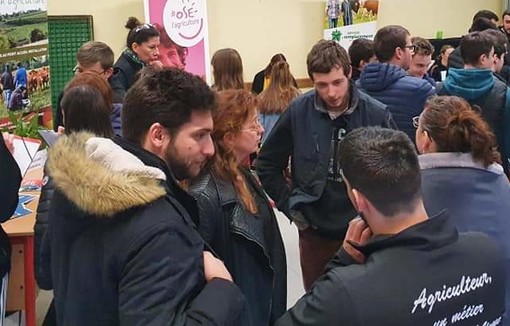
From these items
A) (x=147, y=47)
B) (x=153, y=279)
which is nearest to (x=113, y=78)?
(x=147, y=47)

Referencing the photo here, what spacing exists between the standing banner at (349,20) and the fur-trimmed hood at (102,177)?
647cm

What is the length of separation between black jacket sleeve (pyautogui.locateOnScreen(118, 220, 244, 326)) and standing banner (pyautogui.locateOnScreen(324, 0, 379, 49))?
21.6 feet

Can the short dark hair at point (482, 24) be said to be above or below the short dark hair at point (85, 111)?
above

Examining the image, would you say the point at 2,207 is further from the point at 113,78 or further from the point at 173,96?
the point at 113,78

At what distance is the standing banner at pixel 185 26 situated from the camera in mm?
6496

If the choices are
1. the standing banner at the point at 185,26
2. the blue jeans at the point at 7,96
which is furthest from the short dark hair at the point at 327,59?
the standing banner at the point at 185,26

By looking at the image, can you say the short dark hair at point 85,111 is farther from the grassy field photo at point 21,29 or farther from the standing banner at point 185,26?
the standing banner at point 185,26

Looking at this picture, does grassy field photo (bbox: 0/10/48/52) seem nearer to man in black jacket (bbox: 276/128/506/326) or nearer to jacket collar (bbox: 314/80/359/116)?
jacket collar (bbox: 314/80/359/116)

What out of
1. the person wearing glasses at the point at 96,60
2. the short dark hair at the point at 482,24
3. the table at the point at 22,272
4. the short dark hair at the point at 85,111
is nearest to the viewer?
the short dark hair at the point at 85,111

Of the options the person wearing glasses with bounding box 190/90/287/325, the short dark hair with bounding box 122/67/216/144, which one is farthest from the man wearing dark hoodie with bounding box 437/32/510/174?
the short dark hair with bounding box 122/67/216/144

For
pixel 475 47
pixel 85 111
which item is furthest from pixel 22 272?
pixel 475 47

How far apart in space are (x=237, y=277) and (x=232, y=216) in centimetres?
18

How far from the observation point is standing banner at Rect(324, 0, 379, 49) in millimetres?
7523

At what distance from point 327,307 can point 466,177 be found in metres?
0.77
